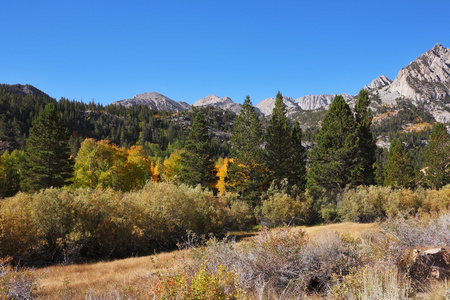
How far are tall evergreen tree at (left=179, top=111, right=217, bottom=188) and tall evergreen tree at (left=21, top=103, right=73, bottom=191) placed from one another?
606 inches

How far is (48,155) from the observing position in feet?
107

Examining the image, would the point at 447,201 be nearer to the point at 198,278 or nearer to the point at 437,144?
the point at 437,144

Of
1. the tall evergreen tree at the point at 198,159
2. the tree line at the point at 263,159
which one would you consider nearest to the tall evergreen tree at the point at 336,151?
the tree line at the point at 263,159

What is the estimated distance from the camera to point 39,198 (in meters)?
12.7

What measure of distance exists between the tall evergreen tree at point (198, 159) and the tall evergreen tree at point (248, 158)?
3304 millimetres

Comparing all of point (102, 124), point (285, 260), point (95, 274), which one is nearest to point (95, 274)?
point (95, 274)

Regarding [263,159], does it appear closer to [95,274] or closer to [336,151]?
[336,151]

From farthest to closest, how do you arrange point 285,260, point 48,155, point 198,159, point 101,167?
1. point 101,167
2. point 198,159
3. point 48,155
4. point 285,260

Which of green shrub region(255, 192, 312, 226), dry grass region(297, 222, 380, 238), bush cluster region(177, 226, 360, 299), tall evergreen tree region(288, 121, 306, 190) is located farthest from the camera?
A: tall evergreen tree region(288, 121, 306, 190)

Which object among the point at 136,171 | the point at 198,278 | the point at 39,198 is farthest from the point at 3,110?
the point at 198,278

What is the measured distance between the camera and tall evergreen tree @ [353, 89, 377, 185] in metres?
28.6

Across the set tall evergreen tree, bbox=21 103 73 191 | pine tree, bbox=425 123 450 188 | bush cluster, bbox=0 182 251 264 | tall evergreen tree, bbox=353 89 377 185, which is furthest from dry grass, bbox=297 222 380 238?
tall evergreen tree, bbox=21 103 73 191

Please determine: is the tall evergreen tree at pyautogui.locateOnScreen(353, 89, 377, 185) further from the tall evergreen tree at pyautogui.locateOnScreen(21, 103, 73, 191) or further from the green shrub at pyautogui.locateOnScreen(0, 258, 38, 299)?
the tall evergreen tree at pyautogui.locateOnScreen(21, 103, 73, 191)

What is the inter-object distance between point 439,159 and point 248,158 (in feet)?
90.1
